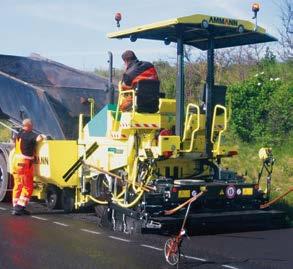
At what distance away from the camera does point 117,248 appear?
7781 mm

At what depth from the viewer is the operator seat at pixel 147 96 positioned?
8992mm

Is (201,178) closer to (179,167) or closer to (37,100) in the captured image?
(179,167)

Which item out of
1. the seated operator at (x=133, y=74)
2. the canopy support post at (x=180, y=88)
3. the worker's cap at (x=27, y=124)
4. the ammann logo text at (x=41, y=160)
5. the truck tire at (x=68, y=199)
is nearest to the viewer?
the canopy support post at (x=180, y=88)

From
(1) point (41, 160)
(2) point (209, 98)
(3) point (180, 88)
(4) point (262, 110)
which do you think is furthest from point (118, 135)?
(4) point (262, 110)

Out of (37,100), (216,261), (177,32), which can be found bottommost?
(216,261)

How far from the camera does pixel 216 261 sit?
7168mm

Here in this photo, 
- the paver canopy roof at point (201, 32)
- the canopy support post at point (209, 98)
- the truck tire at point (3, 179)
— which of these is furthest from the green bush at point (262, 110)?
the truck tire at point (3, 179)

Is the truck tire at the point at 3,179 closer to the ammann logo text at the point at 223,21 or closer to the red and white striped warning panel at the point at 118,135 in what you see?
the red and white striped warning panel at the point at 118,135

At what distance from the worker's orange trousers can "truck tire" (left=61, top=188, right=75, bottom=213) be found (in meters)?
0.52

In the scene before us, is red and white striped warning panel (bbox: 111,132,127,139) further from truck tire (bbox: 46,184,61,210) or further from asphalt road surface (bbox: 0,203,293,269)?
truck tire (bbox: 46,184,61,210)

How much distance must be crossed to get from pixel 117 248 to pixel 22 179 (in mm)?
3349

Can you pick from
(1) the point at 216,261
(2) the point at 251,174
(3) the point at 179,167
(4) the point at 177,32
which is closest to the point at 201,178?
(3) the point at 179,167

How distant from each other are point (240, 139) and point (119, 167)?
6353 mm

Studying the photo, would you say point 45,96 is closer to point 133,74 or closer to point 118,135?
point 118,135
